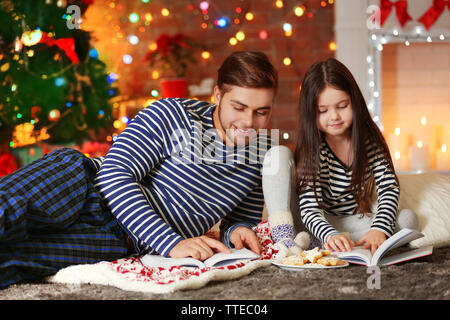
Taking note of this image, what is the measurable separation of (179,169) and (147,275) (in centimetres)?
35

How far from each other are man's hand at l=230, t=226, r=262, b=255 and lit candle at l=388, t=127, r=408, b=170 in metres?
1.59

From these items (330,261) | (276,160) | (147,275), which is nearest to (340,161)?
(276,160)

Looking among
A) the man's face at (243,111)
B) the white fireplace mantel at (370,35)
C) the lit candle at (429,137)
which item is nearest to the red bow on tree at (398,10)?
the white fireplace mantel at (370,35)

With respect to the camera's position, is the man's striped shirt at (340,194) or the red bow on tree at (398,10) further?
the red bow on tree at (398,10)

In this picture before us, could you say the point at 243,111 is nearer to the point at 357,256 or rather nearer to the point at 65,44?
the point at 357,256

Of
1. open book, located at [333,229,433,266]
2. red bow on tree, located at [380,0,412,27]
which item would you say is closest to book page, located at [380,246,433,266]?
open book, located at [333,229,433,266]

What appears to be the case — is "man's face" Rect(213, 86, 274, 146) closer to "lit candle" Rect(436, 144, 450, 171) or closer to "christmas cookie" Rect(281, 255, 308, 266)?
"christmas cookie" Rect(281, 255, 308, 266)

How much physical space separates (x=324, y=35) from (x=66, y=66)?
1.59 meters

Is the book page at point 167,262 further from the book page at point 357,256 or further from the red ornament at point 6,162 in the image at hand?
the red ornament at point 6,162

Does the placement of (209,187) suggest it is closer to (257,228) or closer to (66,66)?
(257,228)

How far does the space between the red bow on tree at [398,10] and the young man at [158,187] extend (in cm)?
148

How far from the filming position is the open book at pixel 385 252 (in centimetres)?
124

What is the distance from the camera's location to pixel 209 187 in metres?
1.48
